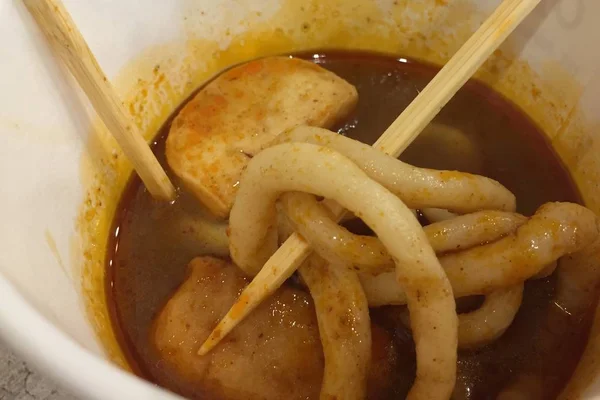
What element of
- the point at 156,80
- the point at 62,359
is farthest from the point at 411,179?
the point at 156,80

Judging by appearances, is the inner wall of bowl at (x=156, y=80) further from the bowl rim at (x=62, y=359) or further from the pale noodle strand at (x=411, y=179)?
the pale noodle strand at (x=411, y=179)

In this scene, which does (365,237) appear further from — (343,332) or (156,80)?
(156,80)

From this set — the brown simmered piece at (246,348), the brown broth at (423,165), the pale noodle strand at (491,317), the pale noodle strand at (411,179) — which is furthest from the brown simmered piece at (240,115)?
the pale noodle strand at (491,317)

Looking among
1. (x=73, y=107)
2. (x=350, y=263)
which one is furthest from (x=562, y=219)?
(x=73, y=107)

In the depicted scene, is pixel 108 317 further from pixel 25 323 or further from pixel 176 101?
pixel 176 101

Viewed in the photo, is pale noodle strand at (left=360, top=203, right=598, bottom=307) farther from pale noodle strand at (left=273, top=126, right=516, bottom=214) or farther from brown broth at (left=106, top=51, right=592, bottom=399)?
brown broth at (left=106, top=51, right=592, bottom=399)

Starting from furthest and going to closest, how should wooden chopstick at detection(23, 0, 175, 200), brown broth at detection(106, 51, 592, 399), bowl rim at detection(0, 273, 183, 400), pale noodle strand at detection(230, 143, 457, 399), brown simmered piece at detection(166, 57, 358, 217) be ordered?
1. brown simmered piece at detection(166, 57, 358, 217)
2. brown broth at detection(106, 51, 592, 399)
3. wooden chopstick at detection(23, 0, 175, 200)
4. pale noodle strand at detection(230, 143, 457, 399)
5. bowl rim at detection(0, 273, 183, 400)

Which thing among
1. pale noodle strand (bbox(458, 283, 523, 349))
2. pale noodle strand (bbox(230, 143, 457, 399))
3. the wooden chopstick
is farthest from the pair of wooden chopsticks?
pale noodle strand (bbox(458, 283, 523, 349))
